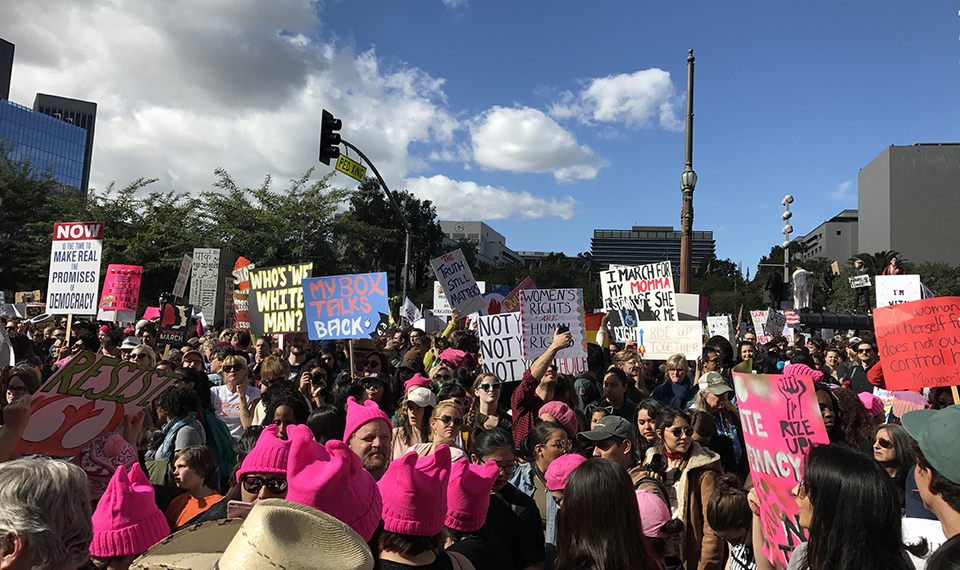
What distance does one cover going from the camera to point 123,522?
2449 millimetres

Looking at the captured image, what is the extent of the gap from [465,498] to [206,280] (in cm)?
1634

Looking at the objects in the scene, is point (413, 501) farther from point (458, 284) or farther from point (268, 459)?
point (458, 284)

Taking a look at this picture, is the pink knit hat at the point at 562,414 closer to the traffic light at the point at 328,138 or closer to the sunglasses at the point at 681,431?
the sunglasses at the point at 681,431

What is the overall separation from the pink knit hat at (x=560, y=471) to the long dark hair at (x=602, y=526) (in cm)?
58

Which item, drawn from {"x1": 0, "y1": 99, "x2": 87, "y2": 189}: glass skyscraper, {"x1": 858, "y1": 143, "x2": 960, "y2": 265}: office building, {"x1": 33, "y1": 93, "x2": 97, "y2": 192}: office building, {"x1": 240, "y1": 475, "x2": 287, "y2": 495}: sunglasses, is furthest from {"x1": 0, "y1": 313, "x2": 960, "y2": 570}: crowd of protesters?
{"x1": 33, "y1": 93, "x2": 97, "y2": 192}: office building

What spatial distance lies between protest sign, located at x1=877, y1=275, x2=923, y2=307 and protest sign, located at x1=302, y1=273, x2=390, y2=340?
11.1 meters

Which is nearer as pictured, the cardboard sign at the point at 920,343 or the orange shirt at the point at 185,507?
the orange shirt at the point at 185,507

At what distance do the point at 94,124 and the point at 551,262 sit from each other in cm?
12389

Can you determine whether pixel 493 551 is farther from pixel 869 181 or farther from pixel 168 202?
pixel 869 181

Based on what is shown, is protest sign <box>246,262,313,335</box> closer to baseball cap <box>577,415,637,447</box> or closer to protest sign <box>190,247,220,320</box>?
baseball cap <box>577,415,637,447</box>

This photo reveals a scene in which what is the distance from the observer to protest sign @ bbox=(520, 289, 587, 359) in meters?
7.66

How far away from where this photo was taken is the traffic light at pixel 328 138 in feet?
47.4

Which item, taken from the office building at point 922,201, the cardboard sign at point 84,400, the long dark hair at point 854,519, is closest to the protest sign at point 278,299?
the cardboard sign at point 84,400

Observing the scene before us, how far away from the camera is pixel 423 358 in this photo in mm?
9203
